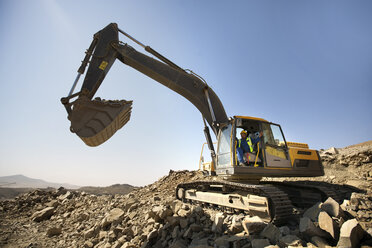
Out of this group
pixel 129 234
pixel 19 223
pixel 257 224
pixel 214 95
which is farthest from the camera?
pixel 19 223

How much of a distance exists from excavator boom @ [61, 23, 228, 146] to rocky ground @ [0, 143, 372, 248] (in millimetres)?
2567

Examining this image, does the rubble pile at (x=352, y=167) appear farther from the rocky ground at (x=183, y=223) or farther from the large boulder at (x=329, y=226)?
the large boulder at (x=329, y=226)

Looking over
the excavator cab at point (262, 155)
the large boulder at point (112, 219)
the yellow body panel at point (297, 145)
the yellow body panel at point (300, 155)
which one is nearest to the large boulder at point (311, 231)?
the excavator cab at point (262, 155)

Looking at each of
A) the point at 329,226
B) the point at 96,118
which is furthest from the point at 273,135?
the point at 96,118

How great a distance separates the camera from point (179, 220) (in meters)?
4.79

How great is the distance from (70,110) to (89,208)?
6.31 metres

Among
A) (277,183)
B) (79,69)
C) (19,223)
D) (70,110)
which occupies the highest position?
(79,69)

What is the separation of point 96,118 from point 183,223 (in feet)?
10.6

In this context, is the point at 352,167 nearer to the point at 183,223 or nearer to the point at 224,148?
the point at 224,148

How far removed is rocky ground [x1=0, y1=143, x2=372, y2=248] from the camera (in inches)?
121

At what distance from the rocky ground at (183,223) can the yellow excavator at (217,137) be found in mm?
433

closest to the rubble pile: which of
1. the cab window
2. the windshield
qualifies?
the windshield

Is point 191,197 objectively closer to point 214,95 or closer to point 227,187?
point 227,187

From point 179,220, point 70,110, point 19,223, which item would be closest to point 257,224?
point 179,220
